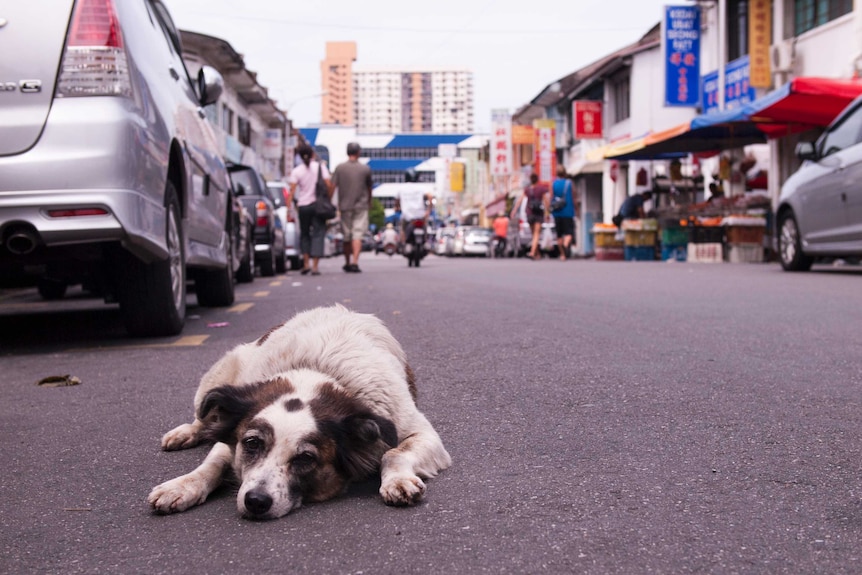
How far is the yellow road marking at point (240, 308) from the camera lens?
8353mm

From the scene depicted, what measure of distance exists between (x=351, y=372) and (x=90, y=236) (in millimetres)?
2685

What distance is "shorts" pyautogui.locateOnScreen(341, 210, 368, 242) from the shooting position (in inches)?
608

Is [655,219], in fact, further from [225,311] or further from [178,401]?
[178,401]

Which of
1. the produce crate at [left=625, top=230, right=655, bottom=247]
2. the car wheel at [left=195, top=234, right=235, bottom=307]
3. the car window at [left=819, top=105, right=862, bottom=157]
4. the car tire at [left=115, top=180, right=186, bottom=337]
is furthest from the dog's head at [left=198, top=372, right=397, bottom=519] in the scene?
the produce crate at [left=625, top=230, right=655, bottom=247]

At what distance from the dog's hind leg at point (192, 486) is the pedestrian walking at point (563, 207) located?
846 inches

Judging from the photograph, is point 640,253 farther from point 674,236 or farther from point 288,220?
point 288,220

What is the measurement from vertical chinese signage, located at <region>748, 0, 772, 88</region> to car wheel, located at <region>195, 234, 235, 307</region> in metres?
16.8

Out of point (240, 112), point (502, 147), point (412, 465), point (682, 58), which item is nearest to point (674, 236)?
point (682, 58)

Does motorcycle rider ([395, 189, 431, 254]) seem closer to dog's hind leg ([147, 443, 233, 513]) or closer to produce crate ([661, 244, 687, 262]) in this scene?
produce crate ([661, 244, 687, 262])

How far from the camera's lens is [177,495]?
8.41 ft

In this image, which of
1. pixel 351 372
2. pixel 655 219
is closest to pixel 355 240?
pixel 655 219

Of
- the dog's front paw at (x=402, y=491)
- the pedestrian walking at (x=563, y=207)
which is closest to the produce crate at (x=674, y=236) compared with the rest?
the pedestrian walking at (x=563, y=207)

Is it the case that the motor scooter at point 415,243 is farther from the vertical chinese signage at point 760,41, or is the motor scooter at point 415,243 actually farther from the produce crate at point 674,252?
the vertical chinese signage at point 760,41

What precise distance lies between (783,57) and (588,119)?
16.5 metres
